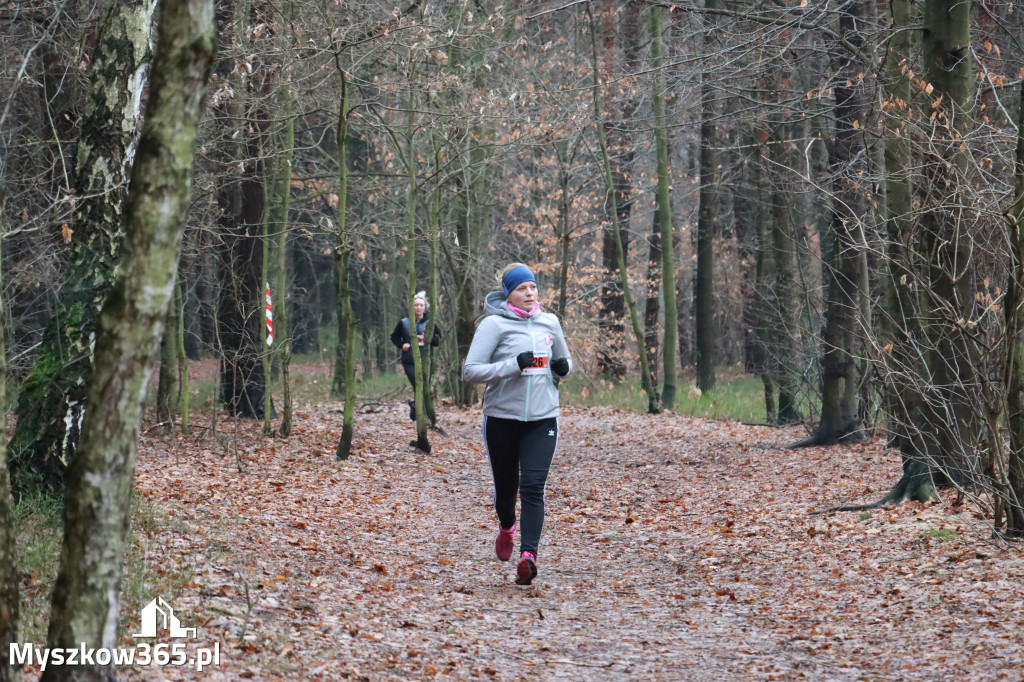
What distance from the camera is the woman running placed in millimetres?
6871

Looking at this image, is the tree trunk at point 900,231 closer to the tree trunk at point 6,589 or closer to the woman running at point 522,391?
the woman running at point 522,391

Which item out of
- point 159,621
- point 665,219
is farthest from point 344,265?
point 665,219

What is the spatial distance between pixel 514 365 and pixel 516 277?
2.20 ft

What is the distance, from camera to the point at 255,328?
13922 mm

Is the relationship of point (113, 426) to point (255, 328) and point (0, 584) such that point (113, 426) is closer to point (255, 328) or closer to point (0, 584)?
point (0, 584)

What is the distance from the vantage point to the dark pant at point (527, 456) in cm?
690

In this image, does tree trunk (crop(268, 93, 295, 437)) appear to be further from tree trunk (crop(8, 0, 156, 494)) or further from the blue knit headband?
the blue knit headband

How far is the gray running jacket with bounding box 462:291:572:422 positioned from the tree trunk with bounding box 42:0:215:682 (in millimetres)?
3591

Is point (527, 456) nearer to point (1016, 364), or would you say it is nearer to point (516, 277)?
point (516, 277)

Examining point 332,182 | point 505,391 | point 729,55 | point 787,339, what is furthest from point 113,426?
point 332,182

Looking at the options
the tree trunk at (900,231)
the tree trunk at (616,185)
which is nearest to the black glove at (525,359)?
the tree trunk at (900,231)

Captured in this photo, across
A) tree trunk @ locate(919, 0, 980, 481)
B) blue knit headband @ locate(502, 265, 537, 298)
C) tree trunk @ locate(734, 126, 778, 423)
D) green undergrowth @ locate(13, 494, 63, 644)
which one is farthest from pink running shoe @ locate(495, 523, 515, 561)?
tree trunk @ locate(734, 126, 778, 423)

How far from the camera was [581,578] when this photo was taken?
7418 mm

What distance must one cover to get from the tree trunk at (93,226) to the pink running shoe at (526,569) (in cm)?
340
